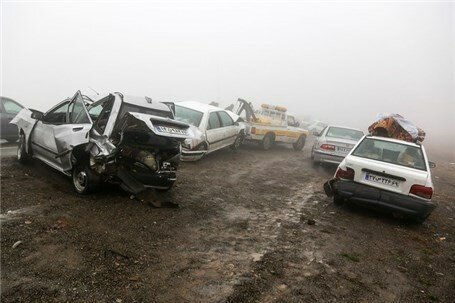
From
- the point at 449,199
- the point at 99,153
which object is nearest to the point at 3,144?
the point at 99,153

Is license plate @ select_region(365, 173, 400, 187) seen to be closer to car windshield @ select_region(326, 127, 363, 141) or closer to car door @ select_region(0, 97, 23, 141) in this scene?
car windshield @ select_region(326, 127, 363, 141)

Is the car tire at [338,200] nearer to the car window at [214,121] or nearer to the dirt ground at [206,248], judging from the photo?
the dirt ground at [206,248]

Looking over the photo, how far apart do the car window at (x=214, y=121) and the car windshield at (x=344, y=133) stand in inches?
149

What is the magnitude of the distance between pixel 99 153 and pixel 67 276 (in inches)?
90.4

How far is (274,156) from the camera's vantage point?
1305 cm

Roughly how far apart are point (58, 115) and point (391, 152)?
6607 millimetres

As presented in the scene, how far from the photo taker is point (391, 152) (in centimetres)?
654

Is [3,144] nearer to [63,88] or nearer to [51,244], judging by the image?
[51,244]

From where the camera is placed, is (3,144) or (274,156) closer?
(3,144)

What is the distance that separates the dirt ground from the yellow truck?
21.4 feet

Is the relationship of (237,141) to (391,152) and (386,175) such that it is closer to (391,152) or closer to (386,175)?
(391,152)

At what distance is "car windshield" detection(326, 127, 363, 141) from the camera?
11383 millimetres

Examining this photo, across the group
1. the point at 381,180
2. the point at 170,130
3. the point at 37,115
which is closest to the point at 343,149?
the point at 381,180

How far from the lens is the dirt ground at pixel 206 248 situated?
3.31 metres
